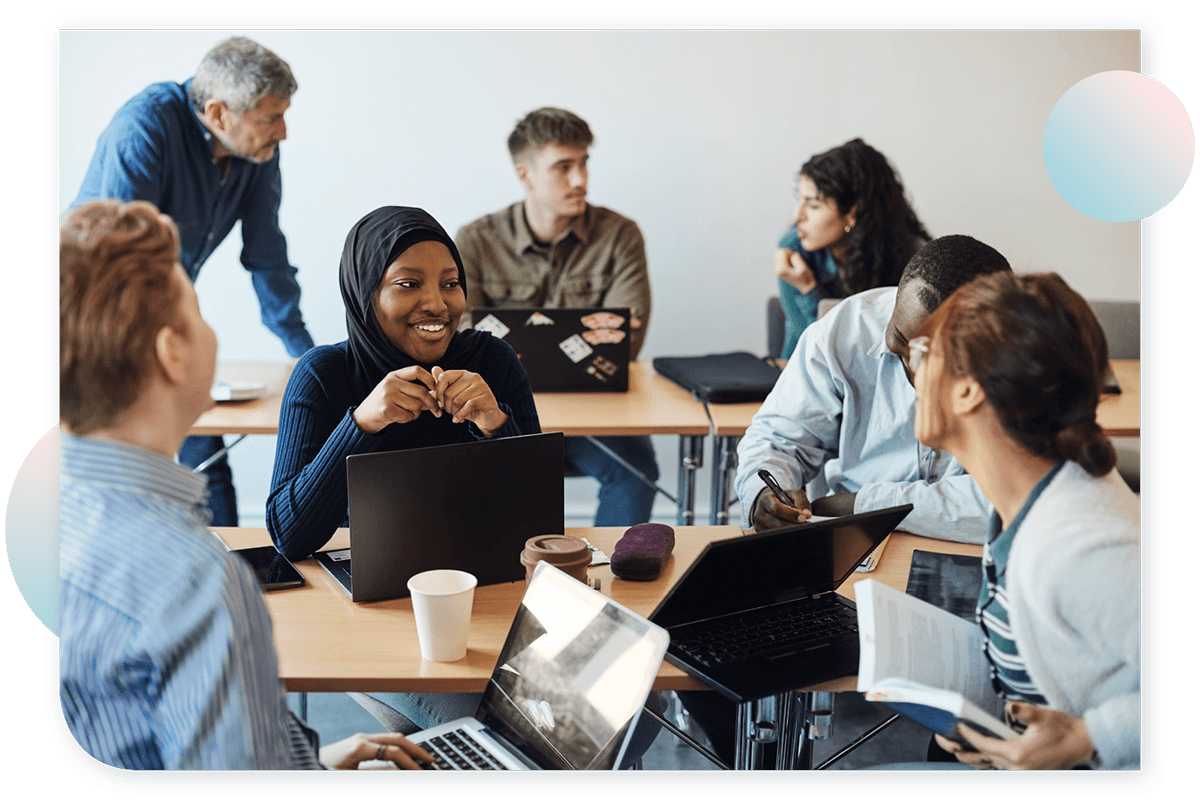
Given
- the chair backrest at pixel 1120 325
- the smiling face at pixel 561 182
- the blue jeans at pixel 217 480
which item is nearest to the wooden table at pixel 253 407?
the blue jeans at pixel 217 480

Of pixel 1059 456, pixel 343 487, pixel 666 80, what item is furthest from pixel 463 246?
pixel 1059 456

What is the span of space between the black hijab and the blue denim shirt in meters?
0.10

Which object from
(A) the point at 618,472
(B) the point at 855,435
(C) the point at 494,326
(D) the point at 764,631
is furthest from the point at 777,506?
(A) the point at 618,472

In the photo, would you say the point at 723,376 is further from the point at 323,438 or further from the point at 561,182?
the point at 323,438

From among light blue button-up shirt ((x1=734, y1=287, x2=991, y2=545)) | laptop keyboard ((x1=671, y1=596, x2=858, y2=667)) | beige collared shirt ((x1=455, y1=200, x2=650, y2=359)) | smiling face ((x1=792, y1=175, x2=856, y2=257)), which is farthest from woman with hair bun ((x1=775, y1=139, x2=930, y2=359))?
laptop keyboard ((x1=671, y1=596, x2=858, y2=667))

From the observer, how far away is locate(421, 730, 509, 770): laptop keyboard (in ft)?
3.97

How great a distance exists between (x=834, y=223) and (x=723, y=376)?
1.80 feet

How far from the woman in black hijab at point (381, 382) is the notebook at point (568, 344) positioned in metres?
0.84

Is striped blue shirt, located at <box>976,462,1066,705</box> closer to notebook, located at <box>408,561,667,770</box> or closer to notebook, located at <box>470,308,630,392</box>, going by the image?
notebook, located at <box>408,561,667,770</box>

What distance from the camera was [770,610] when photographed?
131 centimetres

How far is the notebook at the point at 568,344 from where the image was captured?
2.39 metres

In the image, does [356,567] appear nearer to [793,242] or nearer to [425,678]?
[425,678]

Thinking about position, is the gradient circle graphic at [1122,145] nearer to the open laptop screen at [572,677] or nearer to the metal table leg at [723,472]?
the open laptop screen at [572,677]

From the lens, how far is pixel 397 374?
141cm
